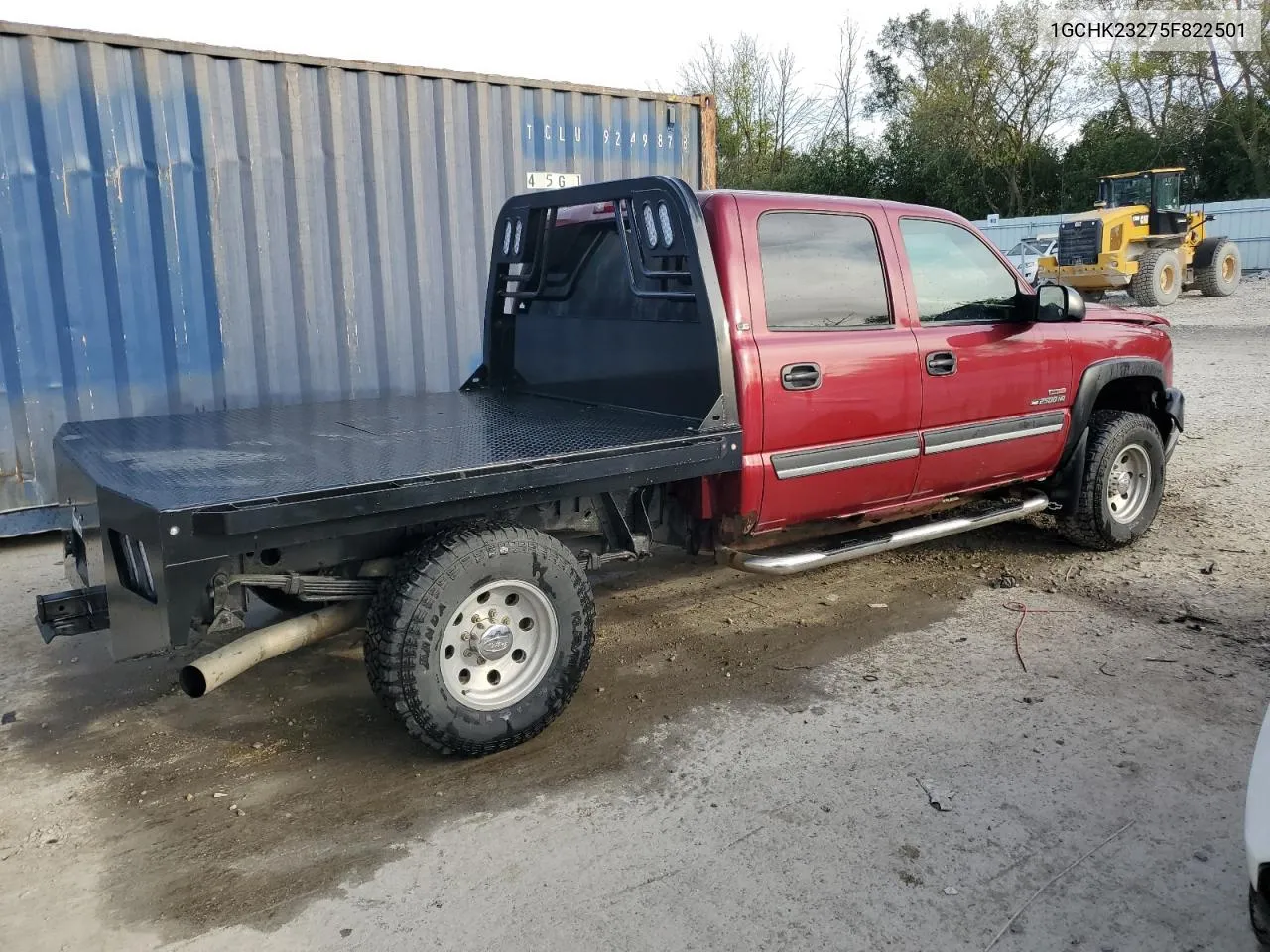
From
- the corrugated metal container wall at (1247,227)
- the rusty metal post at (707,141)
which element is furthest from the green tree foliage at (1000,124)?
the rusty metal post at (707,141)

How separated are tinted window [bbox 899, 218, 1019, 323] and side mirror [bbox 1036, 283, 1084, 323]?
14 cm

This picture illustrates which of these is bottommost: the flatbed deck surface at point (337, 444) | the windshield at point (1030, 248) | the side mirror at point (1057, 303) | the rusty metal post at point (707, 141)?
the flatbed deck surface at point (337, 444)

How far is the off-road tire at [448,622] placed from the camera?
3404 mm

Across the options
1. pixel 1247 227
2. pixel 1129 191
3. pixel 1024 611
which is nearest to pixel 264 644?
pixel 1024 611

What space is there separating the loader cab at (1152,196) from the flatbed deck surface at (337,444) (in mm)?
18935

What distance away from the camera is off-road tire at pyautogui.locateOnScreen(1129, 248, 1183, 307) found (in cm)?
1952

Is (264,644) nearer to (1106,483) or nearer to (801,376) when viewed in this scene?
(801,376)

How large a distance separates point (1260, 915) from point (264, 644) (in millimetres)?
2934

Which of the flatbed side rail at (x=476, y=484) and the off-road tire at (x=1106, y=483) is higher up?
the flatbed side rail at (x=476, y=484)

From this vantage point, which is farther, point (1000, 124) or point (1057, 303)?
point (1000, 124)

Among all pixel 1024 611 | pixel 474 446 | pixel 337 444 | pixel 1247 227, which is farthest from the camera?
pixel 1247 227

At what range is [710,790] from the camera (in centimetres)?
345

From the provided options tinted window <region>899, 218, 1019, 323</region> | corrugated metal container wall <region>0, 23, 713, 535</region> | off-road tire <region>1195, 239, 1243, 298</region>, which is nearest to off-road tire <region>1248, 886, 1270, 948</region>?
tinted window <region>899, 218, 1019, 323</region>

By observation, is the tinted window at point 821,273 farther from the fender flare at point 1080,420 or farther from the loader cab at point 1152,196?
the loader cab at point 1152,196
